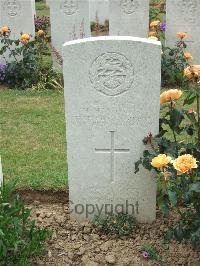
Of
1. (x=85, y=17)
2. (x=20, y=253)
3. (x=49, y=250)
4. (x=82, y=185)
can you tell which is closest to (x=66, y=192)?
(x=82, y=185)

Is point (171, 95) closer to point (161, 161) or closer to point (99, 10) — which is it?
point (161, 161)

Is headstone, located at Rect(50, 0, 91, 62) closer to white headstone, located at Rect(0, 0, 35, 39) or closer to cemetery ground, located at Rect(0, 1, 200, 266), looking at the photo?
white headstone, located at Rect(0, 0, 35, 39)

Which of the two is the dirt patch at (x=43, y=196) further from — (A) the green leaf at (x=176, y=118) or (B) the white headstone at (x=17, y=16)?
(B) the white headstone at (x=17, y=16)

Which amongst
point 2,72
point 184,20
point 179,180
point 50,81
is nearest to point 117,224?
point 179,180

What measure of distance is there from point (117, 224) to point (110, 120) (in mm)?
795

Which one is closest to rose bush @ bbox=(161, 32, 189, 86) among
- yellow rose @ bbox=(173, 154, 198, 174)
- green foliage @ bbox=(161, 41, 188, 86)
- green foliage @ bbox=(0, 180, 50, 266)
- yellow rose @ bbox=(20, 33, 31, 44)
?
green foliage @ bbox=(161, 41, 188, 86)

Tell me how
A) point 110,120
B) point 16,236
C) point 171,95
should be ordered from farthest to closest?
point 110,120 → point 171,95 → point 16,236

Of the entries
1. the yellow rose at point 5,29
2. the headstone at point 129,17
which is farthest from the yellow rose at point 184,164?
the headstone at point 129,17

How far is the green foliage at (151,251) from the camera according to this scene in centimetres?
341

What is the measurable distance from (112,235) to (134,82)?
3.76ft

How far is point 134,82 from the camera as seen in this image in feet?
11.5

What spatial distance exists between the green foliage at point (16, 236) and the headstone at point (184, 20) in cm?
555

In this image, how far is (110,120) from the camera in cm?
362

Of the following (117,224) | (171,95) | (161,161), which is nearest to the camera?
(161,161)
